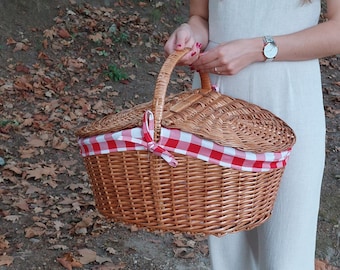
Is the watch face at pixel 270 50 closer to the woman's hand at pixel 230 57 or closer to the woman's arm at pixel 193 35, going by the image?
the woman's hand at pixel 230 57

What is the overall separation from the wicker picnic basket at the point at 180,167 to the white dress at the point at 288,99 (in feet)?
1.07

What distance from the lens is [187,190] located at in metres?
1.62

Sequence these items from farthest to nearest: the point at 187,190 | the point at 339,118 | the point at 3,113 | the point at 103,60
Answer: the point at 103,60 → the point at 339,118 → the point at 3,113 → the point at 187,190

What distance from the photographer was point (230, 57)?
1933 millimetres

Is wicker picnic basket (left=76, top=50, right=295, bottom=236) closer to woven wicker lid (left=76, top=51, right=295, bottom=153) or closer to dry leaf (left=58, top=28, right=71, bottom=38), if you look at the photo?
woven wicker lid (left=76, top=51, right=295, bottom=153)

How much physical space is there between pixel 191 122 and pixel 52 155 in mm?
3712

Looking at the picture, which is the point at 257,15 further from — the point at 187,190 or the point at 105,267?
the point at 105,267

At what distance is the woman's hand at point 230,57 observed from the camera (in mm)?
1929

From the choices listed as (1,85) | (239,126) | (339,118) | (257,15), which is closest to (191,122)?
(239,126)

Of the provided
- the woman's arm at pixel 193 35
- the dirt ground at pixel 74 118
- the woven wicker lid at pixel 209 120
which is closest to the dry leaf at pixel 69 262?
the dirt ground at pixel 74 118

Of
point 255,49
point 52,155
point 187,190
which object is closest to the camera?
point 187,190

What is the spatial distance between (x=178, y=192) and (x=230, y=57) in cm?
52

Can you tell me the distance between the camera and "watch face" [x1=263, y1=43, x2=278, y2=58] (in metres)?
1.98

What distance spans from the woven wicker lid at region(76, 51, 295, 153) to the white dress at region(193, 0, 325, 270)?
141 mm
